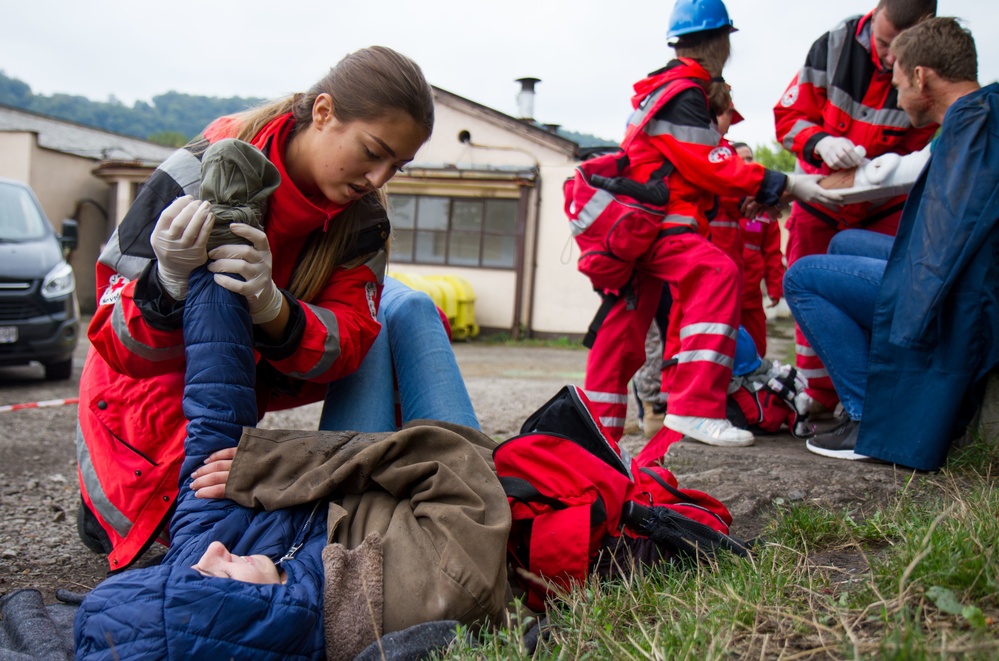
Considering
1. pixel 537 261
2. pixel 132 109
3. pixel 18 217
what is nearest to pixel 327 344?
pixel 18 217

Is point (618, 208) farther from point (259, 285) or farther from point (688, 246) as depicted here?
point (259, 285)

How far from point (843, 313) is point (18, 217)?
24.9 feet

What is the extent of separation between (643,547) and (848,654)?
0.79m

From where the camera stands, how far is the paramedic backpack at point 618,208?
3.77 metres

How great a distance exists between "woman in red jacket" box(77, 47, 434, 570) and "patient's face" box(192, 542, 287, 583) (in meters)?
0.59

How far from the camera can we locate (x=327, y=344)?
2318 mm

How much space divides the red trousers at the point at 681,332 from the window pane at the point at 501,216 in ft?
40.5

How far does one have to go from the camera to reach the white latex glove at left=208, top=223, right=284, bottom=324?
2020mm

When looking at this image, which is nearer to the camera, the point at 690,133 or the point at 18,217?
the point at 690,133

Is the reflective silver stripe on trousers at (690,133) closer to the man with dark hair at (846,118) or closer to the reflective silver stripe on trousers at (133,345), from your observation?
the man with dark hair at (846,118)

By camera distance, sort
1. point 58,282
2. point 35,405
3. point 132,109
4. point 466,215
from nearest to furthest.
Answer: point 35,405
point 58,282
point 466,215
point 132,109

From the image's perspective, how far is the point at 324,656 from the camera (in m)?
1.69

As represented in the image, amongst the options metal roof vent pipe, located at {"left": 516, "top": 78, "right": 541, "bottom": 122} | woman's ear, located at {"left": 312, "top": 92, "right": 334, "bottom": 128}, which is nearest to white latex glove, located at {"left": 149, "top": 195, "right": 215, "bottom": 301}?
woman's ear, located at {"left": 312, "top": 92, "right": 334, "bottom": 128}

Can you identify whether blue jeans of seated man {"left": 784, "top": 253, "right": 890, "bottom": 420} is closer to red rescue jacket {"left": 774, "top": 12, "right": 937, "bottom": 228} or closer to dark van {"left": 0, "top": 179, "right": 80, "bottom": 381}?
red rescue jacket {"left": 774, "top": 12, "right": 937, "bottom": 228}
